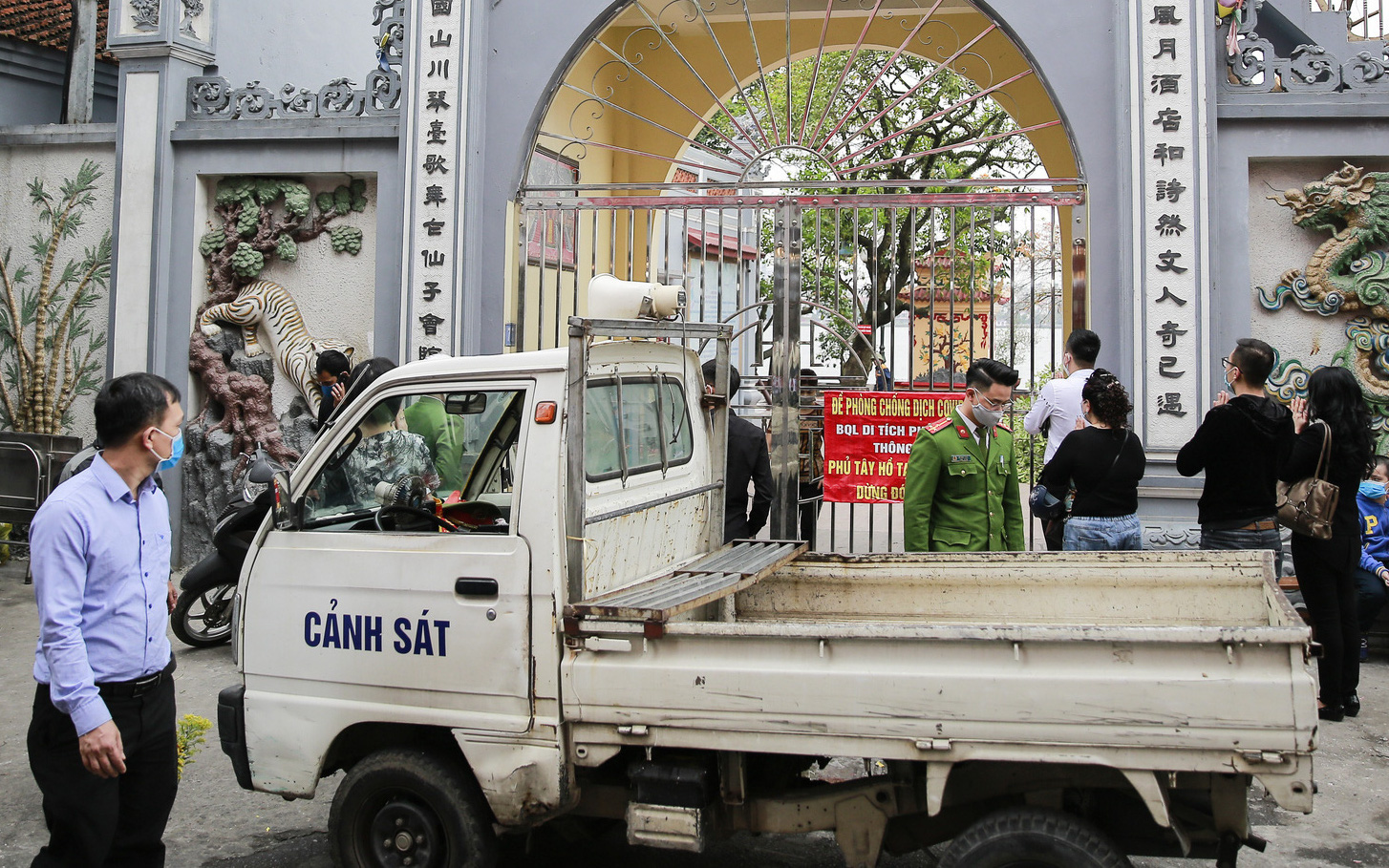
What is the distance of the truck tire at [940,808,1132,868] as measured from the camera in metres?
2.95

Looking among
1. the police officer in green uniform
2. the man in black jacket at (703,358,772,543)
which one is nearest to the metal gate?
the man in black jacket at (703,358,772,543)

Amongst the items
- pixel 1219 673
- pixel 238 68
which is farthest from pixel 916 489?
pixel 238 68

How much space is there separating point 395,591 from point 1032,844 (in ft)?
6.51

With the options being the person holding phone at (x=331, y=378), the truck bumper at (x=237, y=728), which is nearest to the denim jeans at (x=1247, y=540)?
the truck bumper at (x=237, y=728)

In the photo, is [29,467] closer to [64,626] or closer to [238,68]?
[238,68]

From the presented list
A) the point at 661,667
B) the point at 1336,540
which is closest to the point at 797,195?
the point at 1336,540

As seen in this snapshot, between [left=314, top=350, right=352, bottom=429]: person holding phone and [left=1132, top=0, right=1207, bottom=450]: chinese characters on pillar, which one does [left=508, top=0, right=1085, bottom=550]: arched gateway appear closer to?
[left=1132, top=0, right=1207, bottom=450]: chinese characters on pillar

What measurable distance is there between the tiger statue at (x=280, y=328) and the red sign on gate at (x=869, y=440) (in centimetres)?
376

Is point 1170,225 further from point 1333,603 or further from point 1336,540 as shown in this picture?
point 1333,603

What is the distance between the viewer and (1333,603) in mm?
5441

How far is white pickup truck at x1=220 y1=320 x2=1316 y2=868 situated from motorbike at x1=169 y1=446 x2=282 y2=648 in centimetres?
255

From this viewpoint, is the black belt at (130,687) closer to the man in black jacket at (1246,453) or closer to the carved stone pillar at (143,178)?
the man in black jacket at (1246,453)

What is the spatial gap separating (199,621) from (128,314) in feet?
9.07

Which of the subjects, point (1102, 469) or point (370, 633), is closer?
point (370, 633)
